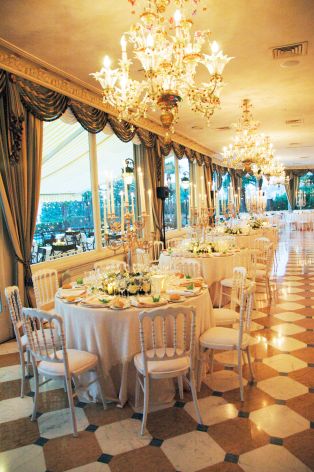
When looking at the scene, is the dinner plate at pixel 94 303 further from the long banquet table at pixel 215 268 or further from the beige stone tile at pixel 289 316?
the beige stone tile at pixel 289 316

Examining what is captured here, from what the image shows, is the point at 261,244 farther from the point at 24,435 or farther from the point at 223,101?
the point at 24,435

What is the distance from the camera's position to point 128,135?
25.8ft

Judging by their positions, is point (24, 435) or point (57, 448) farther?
point (24, 435)

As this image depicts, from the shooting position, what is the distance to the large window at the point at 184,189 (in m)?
12.8

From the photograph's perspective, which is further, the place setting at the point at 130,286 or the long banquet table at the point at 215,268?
the long banquet table at the point at 215,268

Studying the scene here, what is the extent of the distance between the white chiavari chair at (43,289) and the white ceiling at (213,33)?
275 cm

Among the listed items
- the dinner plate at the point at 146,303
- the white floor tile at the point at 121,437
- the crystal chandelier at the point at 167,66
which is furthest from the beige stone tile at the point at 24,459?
the crystal chandelier at the point at 167,66

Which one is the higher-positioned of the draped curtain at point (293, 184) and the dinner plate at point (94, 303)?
the draped curtain at point (293, 184)

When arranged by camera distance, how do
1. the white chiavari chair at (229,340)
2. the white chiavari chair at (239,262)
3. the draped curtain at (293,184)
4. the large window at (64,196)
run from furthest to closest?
1. the draped curtain at (293,184)
2. the large window at (64,196)
3. the white chiavari chair at (239,262)
4. the white chiavari chair at (229,340)

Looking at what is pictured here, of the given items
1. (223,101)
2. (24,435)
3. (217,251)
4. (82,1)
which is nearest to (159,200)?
(223,101)

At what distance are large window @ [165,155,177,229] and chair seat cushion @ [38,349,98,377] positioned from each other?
8539 millimetres

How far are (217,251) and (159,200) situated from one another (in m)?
3.61

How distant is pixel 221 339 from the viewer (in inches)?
138

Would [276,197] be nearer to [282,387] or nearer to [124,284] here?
[282,387]
